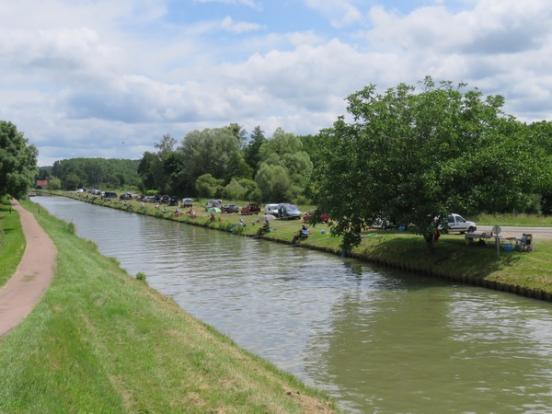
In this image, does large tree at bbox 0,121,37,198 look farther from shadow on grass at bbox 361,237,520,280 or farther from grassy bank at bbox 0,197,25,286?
shadow on grass at bbox 361,237,520,280

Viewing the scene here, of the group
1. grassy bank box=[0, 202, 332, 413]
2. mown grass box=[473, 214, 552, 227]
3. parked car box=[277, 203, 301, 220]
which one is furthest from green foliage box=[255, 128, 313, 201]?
grassy bank box=[0, 202, 332, 413]

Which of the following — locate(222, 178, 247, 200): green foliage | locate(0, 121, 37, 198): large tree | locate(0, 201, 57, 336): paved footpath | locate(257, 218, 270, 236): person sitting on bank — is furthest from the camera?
locate(222, 178, 247, 200): green foliage

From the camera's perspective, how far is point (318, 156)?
133 feet

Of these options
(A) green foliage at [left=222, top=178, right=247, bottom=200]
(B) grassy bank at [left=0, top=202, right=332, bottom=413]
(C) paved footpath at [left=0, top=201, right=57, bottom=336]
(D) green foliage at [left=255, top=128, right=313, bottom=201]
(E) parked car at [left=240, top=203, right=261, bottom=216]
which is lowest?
(B) grassy bank at [left=0, top=202, right=332, bottom=413]

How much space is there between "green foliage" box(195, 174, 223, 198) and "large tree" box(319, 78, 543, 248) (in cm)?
8466

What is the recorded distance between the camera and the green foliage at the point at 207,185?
123350mm

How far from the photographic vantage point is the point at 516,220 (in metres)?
54.6

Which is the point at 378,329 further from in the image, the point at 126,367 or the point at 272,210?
the point at 272,210

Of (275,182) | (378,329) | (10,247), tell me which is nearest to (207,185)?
(275,182)

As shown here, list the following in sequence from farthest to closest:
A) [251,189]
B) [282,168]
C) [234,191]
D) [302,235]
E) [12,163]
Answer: [234,191] < [251,189] < [282,168] < [302,235] < [12,163]

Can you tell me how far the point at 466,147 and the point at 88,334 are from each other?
83.1 feet

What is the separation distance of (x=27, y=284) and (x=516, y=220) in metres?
41.9

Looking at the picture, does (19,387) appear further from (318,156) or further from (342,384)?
(318,156)

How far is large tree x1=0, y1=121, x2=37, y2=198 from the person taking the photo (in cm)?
5156
